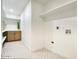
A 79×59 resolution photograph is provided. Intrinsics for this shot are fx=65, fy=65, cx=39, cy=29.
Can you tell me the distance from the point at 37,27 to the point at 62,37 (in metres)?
1.31

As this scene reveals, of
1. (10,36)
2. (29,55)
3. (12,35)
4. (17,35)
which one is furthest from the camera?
(17,35)

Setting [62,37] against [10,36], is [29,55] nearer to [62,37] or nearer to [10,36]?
[62,37]

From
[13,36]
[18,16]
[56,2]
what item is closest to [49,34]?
[56,2]

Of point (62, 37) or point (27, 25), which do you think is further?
point (27, 25)

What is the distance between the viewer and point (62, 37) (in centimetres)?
242

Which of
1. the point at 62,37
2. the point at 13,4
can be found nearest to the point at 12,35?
the point at 13,4

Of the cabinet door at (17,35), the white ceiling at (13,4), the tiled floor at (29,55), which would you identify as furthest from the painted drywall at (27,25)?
the cabinet door at (17,35)

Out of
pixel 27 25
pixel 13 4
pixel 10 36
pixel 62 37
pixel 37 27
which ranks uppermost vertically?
pixel 13 4

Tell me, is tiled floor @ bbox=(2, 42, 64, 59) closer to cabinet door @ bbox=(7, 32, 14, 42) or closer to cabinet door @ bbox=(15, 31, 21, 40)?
cabinet door @ bbox=(7, 32, 14, 42)

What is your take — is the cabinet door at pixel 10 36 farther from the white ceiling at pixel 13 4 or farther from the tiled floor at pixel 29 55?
the tiled floor at pixel 29 55

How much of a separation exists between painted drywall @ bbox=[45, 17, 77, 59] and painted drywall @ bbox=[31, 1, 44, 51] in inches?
14.0

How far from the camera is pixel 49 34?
311cm

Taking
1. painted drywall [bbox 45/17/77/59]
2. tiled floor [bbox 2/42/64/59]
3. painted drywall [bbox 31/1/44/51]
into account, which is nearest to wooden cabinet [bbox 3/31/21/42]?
tiled floor [bbox 2/42/64/59]

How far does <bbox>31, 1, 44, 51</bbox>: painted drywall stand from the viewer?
311 centimetres
